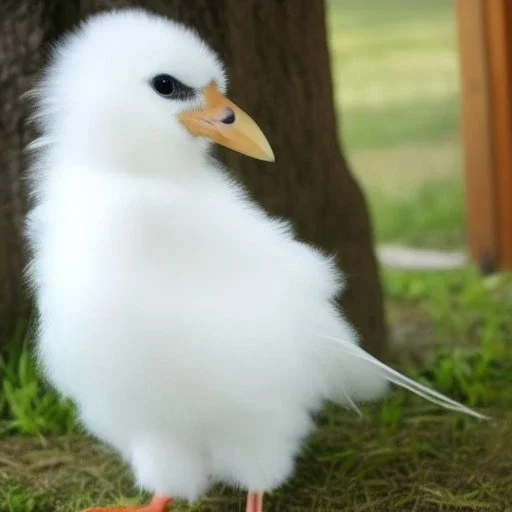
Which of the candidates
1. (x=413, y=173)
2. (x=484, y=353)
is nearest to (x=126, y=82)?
(x=484, y=353)

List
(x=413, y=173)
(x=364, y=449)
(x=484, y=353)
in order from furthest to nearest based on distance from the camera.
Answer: (x=413, y=173) < (x=484, y=353) < (x=364, y=449)

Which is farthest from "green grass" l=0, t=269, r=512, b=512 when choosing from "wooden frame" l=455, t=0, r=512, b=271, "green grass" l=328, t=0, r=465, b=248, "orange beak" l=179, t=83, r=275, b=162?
"green grass" l=328, t=0, r=465, b=248

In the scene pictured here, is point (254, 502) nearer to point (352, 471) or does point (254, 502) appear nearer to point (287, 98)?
point (352, 471)

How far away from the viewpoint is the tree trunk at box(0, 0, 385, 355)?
106cm

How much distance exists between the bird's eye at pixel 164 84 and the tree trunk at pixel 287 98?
0.22m

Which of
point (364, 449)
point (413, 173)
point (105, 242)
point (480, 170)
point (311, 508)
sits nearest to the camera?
point (105, 242)

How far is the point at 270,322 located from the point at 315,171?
1.46 feet

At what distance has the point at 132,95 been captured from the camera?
2.64ft

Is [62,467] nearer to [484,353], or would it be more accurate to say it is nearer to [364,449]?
[364,449]

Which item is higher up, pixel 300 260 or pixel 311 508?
pixel 300 260

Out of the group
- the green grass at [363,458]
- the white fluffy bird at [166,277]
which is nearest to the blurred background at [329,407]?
the green grass at [363,458]

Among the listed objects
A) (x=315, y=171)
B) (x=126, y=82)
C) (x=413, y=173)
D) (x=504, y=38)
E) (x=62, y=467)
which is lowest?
(x=413, y=173)

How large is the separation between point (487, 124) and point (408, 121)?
33 cm

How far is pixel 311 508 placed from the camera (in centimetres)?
99
